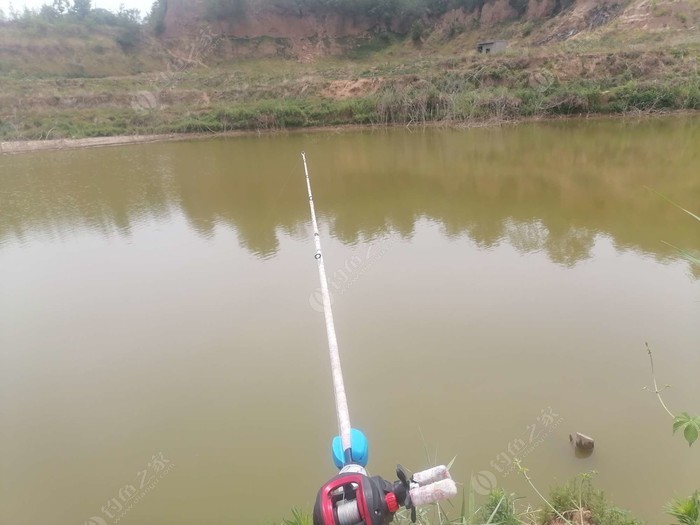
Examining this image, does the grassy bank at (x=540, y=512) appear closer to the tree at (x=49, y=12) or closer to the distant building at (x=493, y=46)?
the distant building at (x=493, y=46)

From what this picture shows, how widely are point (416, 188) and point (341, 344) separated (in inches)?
217

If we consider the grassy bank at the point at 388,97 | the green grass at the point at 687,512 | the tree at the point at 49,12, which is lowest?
the green grass at the point at 687,512

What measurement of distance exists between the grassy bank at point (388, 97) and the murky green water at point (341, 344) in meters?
10.5

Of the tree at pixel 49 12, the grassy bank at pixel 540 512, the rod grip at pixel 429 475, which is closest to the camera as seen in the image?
the rod grip at pixel 429 475

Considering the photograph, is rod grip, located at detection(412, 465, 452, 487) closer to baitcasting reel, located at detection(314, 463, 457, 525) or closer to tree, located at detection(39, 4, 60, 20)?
baitcasting reel, located at detection(314, 463, 457, 525)

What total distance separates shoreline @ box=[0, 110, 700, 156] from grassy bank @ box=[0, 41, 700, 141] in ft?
0.79

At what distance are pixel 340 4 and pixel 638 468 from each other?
126 ft

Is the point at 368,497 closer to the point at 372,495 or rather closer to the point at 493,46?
the point at 372,495

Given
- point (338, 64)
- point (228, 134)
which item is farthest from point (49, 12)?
point (228, 134)

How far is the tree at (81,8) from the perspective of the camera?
3778 cm

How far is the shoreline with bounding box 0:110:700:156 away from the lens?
54.7ft

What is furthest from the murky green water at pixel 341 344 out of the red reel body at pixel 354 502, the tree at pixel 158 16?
the tree at pixel 158 16

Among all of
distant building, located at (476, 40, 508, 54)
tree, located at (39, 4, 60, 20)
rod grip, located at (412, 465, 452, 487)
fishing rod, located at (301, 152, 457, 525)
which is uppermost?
tree, located at (39, 4, 60, 20)

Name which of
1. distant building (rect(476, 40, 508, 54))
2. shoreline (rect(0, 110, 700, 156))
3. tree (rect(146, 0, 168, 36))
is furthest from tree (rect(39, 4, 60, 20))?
distant building (rect(476, 40, 508, 54))
